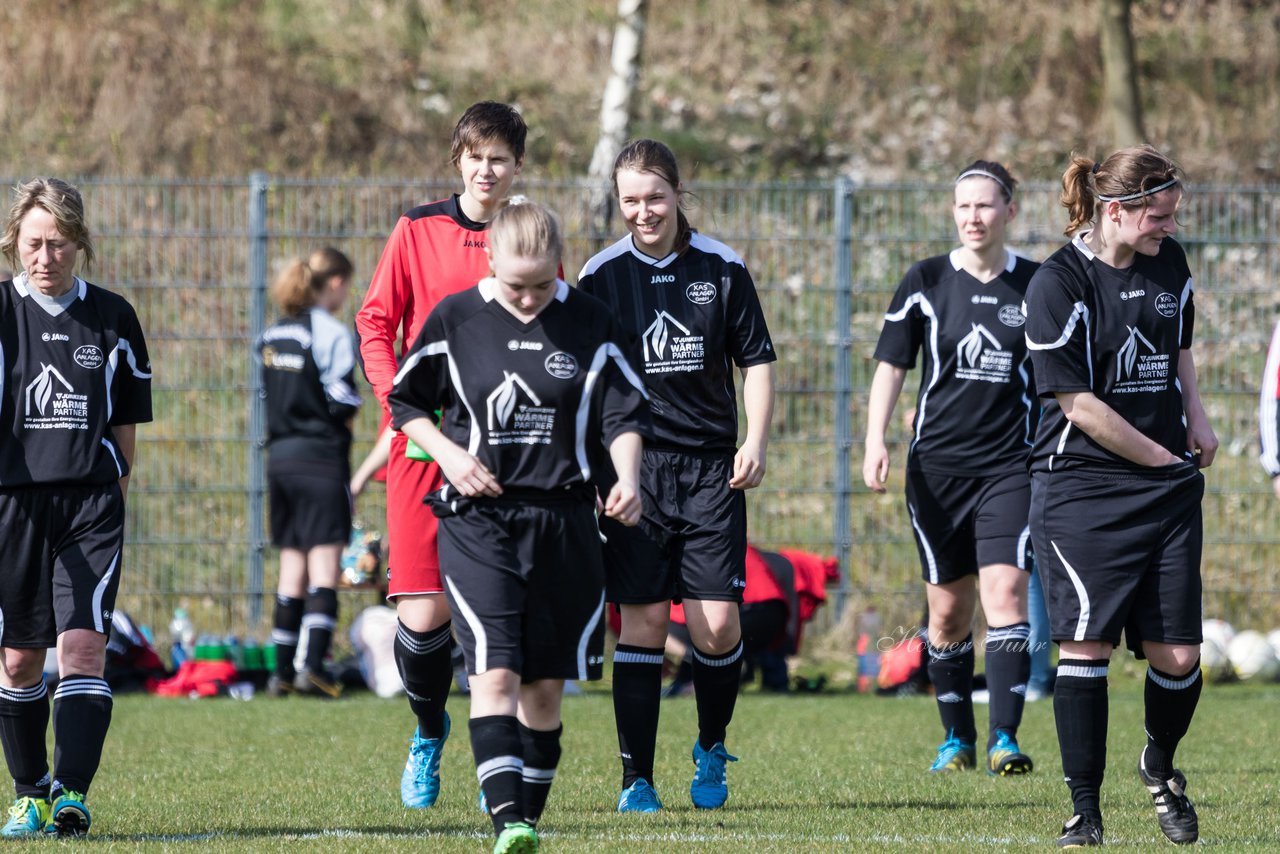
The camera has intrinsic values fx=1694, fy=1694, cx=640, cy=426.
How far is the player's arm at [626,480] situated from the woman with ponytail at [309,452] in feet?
17.6

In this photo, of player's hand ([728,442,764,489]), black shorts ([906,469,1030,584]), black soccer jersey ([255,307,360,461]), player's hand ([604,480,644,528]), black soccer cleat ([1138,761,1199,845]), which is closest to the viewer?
player's hand ([604,480,644,528])

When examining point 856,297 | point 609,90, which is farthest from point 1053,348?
point 609,90

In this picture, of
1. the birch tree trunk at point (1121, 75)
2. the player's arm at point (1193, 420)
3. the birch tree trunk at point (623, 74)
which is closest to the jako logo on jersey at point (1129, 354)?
the player's arm at point (1193, 420)

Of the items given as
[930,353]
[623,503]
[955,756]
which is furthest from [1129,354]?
[955,756]

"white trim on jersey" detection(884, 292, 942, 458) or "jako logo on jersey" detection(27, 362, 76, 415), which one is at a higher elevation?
"white trim on jersey" detection(884, 292, 942, 458)

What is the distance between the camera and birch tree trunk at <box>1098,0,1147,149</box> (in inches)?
661

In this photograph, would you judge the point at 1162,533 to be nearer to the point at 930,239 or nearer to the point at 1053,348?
the point at 1053,348

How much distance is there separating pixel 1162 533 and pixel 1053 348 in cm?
63

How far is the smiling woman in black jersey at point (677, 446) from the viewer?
5.73 metres

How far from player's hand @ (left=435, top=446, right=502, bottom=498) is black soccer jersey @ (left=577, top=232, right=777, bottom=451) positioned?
4.46 ft

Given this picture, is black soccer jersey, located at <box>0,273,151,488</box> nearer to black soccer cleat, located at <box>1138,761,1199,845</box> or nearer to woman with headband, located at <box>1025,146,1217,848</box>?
woman with headband, located at <box>1025,146,1217,848</box>

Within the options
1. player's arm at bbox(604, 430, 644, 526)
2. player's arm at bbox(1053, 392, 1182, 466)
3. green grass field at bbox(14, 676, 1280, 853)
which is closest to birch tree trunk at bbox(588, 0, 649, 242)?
green grass field at bbox(14, 676, 1280, 853)

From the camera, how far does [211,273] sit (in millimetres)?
11344

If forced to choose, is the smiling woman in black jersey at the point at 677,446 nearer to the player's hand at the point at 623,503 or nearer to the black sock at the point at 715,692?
the black sock at the point at 715,692
